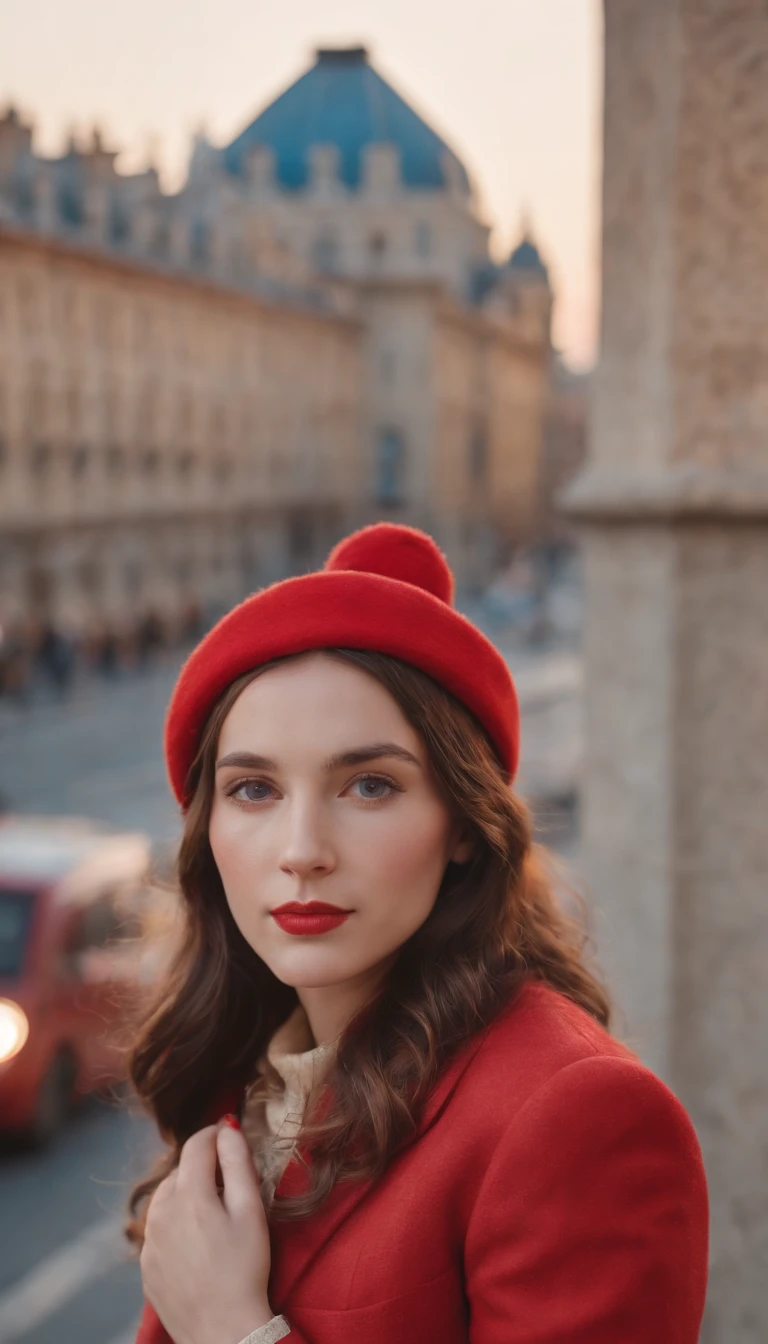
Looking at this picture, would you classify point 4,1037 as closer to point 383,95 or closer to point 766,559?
point 766,559

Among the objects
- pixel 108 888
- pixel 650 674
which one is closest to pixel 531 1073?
pixel 650 674

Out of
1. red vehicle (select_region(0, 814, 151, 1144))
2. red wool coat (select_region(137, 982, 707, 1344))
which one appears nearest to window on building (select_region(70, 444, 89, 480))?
red vehicle (select_region(0, 814, 151, 1144))

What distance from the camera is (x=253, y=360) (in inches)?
2046

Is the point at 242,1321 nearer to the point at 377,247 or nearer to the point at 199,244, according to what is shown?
the point at 199,244

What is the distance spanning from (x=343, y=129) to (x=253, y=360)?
3683 centimetres

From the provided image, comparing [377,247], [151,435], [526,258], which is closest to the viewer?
[151,435]

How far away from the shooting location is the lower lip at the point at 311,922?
1680mm

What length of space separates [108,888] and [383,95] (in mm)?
83746

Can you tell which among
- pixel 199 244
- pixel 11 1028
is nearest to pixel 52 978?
pixel 11 1028

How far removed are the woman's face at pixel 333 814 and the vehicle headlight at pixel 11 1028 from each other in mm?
6482

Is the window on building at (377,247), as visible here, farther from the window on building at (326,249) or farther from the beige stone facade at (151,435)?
the beige stone facade at (151,435)

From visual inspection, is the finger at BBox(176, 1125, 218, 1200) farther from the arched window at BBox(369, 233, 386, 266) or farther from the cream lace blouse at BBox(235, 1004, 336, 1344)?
the arched window at BBox(369, 233, 386, 266)

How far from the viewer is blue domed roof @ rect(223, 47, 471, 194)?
83250 millimetres

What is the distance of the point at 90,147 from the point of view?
43750 mm
